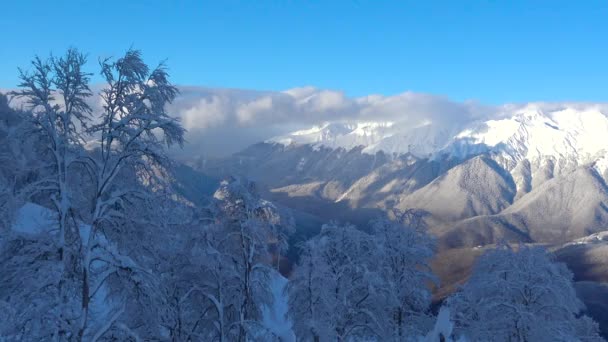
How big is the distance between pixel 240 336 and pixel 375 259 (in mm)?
9801

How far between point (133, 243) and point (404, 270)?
17233 mm

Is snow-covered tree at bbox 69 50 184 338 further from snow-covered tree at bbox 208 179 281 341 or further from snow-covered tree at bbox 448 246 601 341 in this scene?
snow-covered tree at bbox 448 246 601 341

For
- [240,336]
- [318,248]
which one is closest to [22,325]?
[240,336]

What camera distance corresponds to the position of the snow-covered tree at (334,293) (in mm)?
22672

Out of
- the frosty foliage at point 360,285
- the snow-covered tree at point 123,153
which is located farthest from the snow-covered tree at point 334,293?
the snow-covered tree at point 123,153

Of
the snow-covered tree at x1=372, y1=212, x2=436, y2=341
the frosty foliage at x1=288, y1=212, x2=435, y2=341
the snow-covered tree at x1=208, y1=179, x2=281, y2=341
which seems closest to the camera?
the snow-covered tree at x1=208, y1=179, x2=281, y2=341

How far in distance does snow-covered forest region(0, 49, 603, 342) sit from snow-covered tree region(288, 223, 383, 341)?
0.07 metres

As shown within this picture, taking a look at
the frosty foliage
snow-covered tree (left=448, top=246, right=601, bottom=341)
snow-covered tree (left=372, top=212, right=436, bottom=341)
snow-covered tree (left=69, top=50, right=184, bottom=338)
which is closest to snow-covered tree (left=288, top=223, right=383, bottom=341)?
the frosty foliage

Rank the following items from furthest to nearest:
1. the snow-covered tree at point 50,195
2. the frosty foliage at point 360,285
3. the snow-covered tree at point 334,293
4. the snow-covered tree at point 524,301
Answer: the snow-covered tree at point 524,301
the frosty foliage at point 360,285
the snow-covered tree at point 334,293
the snow-covered tree at point 50,195

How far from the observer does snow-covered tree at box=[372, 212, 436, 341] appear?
83.9 feet

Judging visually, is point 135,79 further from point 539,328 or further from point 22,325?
point 539,328

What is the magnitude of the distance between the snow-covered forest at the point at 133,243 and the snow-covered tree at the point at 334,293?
0.25 ft

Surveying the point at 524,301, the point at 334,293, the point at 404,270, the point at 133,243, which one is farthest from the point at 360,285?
the point at 133,243

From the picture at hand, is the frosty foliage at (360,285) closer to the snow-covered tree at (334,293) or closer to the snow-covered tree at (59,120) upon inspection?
the snow-covered tree at (334,293)
